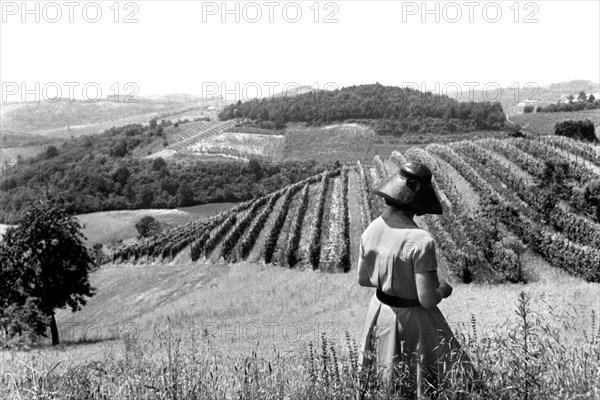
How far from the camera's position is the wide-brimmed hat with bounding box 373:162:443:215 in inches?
226

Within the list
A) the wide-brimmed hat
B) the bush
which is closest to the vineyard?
the bush

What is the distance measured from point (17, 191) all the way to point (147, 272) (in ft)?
283

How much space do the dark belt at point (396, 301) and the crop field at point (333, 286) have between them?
595 millimetres

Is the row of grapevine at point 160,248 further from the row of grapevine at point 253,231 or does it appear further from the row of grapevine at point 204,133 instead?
the row of grapevine at point 204,133

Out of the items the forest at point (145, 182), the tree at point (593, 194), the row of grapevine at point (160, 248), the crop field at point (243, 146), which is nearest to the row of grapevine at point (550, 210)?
the tree at point (593, 194)

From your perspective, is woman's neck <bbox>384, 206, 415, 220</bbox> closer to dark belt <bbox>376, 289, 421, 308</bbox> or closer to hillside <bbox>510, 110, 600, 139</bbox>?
dark belt <bbox>376, 289, 421, 308</bbox>

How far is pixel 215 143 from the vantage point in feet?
467

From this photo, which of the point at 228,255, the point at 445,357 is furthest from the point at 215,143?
the point at 445,357

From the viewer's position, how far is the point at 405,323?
5.47 meters

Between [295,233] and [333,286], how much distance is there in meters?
9.75

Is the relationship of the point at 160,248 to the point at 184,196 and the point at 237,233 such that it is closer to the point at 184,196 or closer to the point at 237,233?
the point at 237,233

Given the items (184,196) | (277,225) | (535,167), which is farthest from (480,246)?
(184,196)

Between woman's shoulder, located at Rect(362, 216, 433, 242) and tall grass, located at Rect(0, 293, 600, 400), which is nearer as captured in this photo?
tall grass, located at Rect(0, 293, 600, 400)

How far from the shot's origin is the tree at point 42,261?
29234mm
